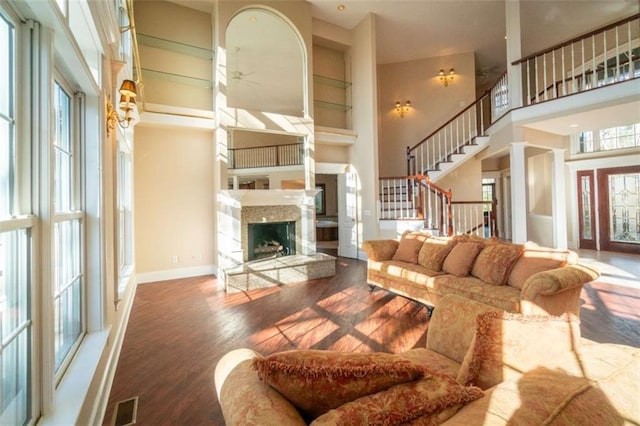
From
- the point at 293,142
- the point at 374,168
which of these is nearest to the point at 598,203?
the point at 374,168

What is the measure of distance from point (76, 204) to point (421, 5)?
23.6ft

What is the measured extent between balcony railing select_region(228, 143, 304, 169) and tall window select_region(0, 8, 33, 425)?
399 centimetres

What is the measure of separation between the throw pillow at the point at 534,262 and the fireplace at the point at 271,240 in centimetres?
384

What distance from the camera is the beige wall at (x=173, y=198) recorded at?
5.18 meters

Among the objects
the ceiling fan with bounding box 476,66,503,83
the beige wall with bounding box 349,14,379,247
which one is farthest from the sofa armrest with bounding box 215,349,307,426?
the ceiling fan with bounding box 476,66,503,83

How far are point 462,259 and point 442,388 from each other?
2.84 m

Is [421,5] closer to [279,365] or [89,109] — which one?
[89,109]

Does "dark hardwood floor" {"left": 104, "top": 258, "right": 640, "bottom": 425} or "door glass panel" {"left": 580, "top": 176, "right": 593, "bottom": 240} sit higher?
"door glass panel" {"left": 580, "top": 176, "right": 593, "bottom": 240}

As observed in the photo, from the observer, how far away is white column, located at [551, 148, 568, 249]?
6.30 metres

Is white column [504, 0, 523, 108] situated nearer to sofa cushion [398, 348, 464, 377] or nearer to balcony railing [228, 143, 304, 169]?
balcony railing [228, 143, 304, 169]

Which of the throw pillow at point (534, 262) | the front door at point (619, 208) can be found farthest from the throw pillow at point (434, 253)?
the front door at point (619, 208)

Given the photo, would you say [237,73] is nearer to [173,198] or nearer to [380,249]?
[173,198]

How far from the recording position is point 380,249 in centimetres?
438

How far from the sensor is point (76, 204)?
200 centimetres
